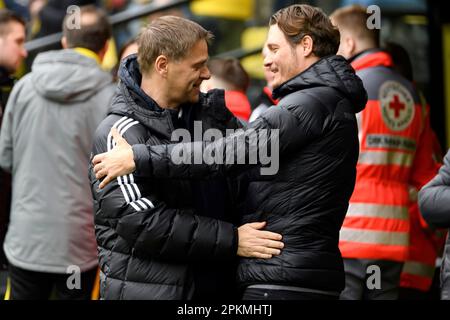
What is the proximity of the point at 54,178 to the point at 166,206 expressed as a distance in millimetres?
1772

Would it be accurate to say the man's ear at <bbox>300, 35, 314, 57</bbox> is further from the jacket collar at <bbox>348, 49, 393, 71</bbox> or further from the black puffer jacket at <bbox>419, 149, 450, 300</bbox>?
the jacket collar at <bbox>348, 49, 393, 71</bbox>

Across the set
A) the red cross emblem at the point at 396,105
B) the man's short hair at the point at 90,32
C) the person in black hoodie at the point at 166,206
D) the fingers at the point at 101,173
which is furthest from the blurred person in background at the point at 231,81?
the fingers at the point at 101,173

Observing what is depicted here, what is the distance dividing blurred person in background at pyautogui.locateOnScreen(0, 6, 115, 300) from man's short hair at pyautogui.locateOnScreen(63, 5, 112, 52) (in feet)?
0.54

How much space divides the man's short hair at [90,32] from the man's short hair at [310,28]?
200cm

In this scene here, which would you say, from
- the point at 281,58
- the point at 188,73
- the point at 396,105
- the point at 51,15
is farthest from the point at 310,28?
the point at 51,15

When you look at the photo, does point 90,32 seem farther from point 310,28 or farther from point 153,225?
point 153,225

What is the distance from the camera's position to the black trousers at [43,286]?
574 centimetres

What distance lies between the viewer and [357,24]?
19.5 feet

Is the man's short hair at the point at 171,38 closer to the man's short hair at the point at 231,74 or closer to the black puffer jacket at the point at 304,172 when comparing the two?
the black puffer jacket at the point at 304,172

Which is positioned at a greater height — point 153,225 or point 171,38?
point 171,38

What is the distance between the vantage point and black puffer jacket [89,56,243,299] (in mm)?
4094

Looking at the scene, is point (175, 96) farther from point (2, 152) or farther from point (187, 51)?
point (2, 152)
